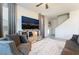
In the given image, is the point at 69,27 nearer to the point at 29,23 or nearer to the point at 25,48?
the point at 29,23

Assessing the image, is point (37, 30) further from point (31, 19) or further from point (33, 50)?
point (33, 50)

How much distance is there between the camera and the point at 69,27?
2.42 metres

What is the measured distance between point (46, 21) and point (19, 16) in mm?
635

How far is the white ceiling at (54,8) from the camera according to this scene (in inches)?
89.7

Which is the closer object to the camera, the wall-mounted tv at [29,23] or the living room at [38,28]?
the living room at [38,28]

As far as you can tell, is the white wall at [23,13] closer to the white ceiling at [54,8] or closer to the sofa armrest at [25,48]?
the white ceiling at [54,8]

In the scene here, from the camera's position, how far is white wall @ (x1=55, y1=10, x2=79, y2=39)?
2.34 metres

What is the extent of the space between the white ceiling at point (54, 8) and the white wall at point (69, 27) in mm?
130

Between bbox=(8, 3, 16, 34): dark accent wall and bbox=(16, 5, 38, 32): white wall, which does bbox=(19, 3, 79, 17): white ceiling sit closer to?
bbox=(16, 5, 38, 32): white wall

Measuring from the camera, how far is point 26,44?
7.95ft

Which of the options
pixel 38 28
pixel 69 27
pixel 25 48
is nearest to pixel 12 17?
pixel 38 28

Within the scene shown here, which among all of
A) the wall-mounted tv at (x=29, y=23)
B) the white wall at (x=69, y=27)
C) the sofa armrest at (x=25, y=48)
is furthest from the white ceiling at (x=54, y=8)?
the sofa armrest at (x=25, y=48)

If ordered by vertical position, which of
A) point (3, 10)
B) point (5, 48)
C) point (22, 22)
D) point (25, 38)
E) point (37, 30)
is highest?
point (3, 10)
